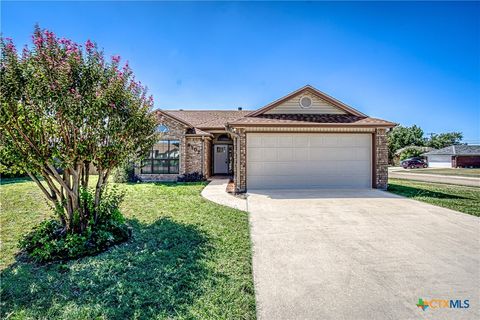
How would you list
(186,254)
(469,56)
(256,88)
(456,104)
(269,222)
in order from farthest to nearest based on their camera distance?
(456,104), (256,88), (469,56), (269,222), (186,254)

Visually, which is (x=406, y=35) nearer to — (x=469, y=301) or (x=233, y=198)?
(x=233, y=198)

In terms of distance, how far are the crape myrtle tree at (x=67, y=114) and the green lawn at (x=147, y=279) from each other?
1.26m

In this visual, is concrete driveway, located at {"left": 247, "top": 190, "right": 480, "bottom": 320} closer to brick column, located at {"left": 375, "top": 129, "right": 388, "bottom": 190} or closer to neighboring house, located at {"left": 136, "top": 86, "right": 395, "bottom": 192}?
neighboring house, located at {"left": 136, "top": 86, "right": 395, "bottom": 192}

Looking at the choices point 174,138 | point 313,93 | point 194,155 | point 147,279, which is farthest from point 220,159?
point 147,279

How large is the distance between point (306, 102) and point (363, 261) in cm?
948

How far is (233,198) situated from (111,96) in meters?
A: 6.11

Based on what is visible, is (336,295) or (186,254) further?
(186,254)

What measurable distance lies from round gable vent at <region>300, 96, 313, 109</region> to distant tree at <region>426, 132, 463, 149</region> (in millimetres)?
67426

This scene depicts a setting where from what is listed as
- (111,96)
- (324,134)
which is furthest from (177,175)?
(111,96)

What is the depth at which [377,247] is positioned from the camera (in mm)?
4758

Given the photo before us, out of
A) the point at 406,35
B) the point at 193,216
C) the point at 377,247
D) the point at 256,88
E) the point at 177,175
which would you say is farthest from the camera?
the point at 256,88

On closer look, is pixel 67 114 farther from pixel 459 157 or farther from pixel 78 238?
pixel 459 157

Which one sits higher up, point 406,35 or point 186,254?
point 406,35

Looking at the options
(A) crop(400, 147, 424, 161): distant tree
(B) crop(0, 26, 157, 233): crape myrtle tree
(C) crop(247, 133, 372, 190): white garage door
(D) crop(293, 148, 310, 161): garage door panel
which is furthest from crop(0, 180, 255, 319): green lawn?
(A) crop(400, 147, 424, 161): distant tree
